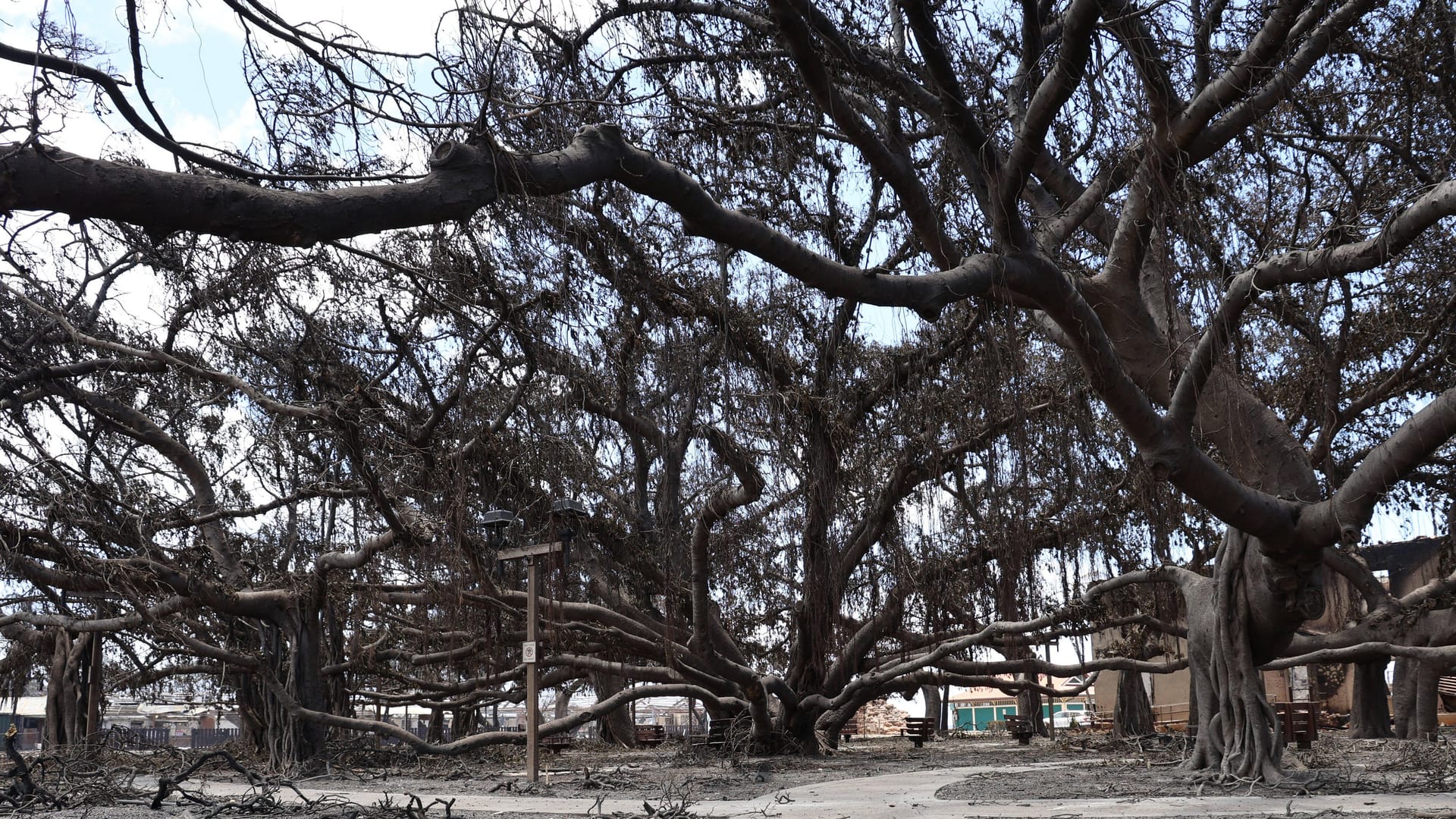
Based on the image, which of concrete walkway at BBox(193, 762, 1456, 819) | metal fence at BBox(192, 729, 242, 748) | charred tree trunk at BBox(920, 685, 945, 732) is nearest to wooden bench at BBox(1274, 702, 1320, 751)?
concrete walkway at BBox(193, 762, 1456, 819)

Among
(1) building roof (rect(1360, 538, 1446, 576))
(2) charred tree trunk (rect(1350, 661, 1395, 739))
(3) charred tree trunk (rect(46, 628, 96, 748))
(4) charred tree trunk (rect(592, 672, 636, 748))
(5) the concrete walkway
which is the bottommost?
(4) charred tree trunk (rect(592, 672, 636, 748))

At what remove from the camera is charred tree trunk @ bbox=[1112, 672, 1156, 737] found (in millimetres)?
18567

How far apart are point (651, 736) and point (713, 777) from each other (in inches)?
392

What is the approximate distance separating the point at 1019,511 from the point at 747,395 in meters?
1.81

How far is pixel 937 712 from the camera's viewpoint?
27094 mm

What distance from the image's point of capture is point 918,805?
25.0ft

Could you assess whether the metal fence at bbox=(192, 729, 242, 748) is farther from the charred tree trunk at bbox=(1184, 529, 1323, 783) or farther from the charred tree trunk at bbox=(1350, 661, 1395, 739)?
the charred tree trunk at bbox=(1184, 529, 1323, 783)

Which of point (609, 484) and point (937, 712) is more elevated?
point (609, 484)

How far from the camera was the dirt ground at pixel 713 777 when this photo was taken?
7641 mm

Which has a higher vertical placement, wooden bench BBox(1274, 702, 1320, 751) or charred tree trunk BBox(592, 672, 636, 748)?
wooden bench BBox(1274, 702, 1320, 751)

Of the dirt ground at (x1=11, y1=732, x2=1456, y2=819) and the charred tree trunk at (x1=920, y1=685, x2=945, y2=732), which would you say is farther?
the charred tree trunk at (x1=920, y1=685, x2=945, y2=732)

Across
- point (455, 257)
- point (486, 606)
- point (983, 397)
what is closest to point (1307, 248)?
point (983, 397)

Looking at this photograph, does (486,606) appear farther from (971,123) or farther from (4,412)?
(971,123)

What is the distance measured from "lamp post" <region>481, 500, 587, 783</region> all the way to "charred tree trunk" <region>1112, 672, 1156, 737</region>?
11.9 meters
